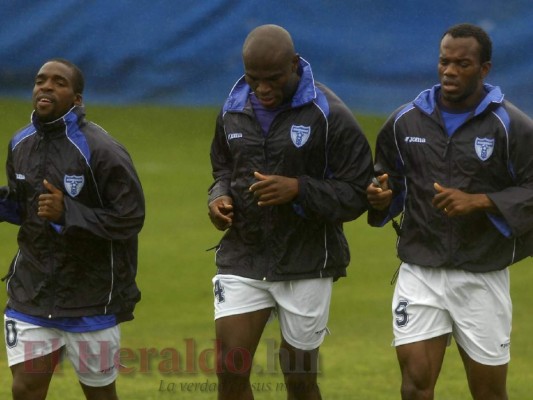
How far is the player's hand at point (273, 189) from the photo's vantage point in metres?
7.93

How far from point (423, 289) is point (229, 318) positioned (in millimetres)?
1078

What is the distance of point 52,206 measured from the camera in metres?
7.66

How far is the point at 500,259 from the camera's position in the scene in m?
8.08

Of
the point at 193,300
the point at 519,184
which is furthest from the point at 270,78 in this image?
the point at 193,300

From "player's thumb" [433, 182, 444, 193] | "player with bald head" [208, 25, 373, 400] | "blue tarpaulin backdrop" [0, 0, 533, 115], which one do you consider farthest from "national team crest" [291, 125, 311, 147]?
"blue tarpaulin backdrop" [0, 0, 533, 115]

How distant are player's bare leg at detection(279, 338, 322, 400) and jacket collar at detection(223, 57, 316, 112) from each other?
4.46 feet

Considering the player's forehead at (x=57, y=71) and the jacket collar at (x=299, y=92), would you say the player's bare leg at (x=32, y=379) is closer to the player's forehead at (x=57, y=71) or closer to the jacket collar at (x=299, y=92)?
the player's forehead at (x=57, y=71)

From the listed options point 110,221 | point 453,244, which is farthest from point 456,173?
point 110,221

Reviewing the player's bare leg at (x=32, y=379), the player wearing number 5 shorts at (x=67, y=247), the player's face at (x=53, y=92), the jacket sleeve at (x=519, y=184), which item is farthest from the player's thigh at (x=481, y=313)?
the player's face at (x=53, y=92)

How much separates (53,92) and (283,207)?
139 cm

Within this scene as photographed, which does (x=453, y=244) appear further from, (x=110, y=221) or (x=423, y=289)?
(x=110, y=221)

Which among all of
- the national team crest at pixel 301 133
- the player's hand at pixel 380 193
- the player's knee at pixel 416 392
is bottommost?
the player's knee at pixel 416 392

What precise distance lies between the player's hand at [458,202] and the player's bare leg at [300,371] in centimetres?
121

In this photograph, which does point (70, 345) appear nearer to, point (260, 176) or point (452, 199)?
point (260, 176)
